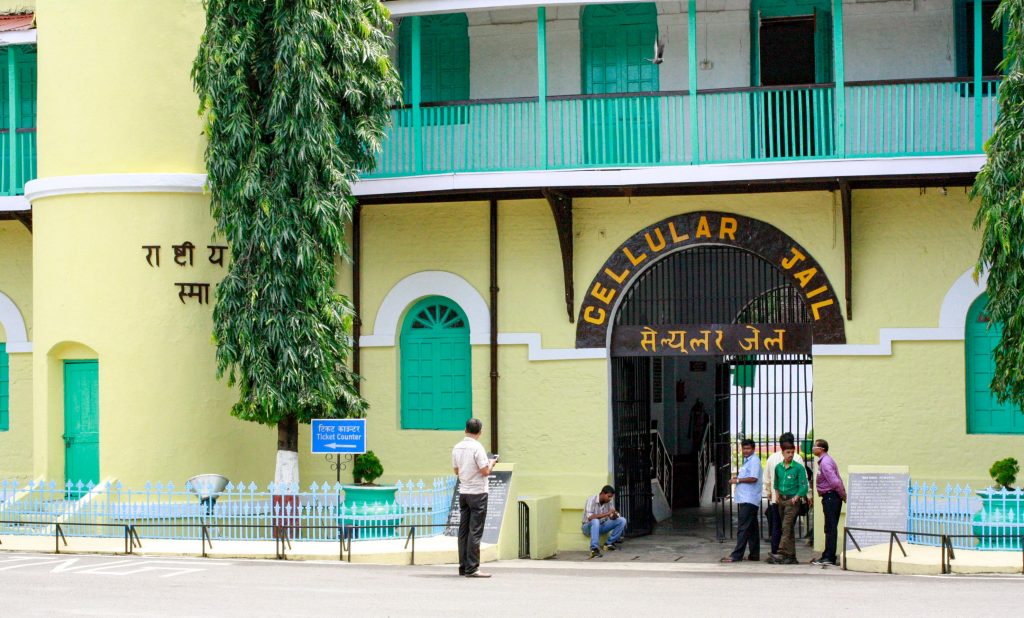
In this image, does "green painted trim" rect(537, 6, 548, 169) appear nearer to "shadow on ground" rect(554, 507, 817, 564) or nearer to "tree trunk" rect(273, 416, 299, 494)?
"tree trunk" rect(273, 416, 299, 494)

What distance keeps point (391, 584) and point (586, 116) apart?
8024mm

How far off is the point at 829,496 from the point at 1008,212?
12.8 feet

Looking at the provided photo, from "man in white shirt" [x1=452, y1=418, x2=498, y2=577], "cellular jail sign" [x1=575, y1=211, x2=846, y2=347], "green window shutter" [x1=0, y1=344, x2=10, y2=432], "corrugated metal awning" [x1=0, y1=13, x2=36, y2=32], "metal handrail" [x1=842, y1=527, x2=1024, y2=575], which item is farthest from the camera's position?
"green window shutter" [x1=0, y1=344, x2=10, y2=432]

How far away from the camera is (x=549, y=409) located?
1912 cm

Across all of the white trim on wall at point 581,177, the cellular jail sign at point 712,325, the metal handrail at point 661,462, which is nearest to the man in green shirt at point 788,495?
the cellular jail sign at point 712,325

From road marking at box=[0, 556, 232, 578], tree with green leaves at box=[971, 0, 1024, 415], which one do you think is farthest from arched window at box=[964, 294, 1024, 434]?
road marking at box=[0, 556, 232, 578]

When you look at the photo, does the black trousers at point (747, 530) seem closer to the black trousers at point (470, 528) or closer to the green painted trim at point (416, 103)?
the black trousers at point (470, 528)

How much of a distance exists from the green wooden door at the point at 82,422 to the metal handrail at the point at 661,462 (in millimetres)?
8359

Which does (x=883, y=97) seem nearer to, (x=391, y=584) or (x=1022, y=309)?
(x=1022, y=309)

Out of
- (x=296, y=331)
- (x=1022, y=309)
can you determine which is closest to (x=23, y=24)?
(x=296, y=331)

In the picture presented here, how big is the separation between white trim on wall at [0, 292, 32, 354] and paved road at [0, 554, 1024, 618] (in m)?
6.23

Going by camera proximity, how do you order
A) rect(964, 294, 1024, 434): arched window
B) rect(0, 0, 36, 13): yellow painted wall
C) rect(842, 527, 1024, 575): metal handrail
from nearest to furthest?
1. rect(842, 527, 1024, 575): metal handrail
2. rect(964, 294, 1024, 434): arched window
3. rect(0, 0, 36, 13): yellow painted wall

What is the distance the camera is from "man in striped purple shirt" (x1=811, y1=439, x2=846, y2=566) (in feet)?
54.7

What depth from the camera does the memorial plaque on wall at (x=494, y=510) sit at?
55.4 feet
